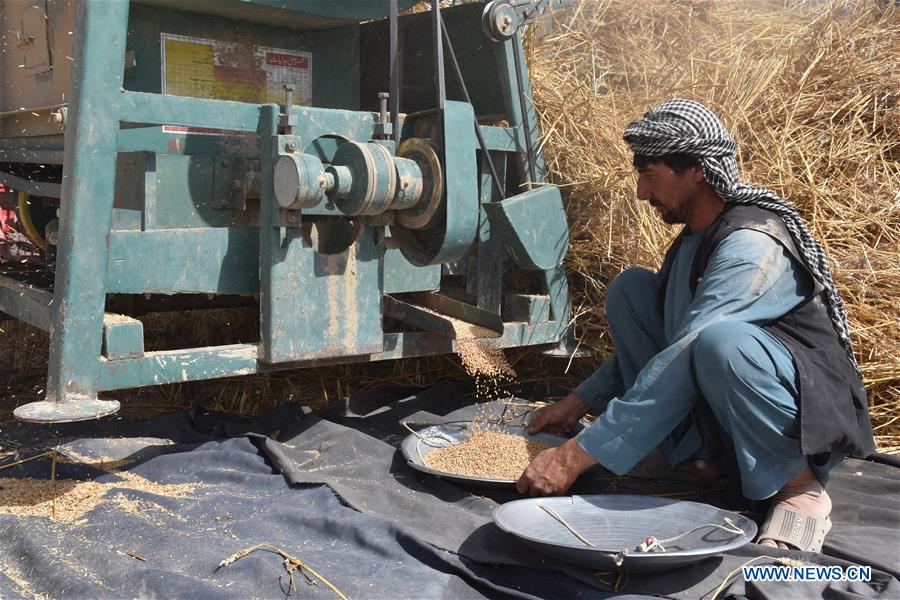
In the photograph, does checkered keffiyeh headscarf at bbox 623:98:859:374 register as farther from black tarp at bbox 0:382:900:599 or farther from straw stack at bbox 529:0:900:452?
straw stack at bbox 529:0:900:452

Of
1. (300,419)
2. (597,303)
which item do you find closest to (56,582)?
(300,419)

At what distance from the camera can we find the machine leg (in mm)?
2363

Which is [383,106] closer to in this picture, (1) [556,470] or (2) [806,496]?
(1) [556,470]

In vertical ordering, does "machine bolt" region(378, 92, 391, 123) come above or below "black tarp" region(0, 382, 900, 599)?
above

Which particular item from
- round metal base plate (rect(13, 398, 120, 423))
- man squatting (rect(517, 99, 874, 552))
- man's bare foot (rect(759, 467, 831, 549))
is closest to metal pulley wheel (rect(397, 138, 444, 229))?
man squatting (rect(517, 99, 874, 552))

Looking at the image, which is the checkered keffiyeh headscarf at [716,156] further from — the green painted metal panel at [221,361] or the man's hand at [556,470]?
the green painted metal panel at [221,361]

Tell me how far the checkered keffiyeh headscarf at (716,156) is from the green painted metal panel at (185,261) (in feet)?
4.18

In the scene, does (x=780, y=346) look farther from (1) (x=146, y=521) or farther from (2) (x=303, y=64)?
(2) (x=303, y=64)

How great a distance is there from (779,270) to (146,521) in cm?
186

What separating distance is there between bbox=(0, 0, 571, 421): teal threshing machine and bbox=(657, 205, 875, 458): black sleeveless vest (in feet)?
2.55

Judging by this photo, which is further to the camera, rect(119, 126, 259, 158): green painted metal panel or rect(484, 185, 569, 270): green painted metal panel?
rect(484, 185, 569, 270): green painted metal panel

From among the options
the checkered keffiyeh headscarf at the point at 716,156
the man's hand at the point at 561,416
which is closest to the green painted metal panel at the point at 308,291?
the man's hand at the point at 561,416

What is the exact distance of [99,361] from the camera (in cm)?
244

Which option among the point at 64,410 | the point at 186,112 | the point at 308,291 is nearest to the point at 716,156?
the point at 308,291
